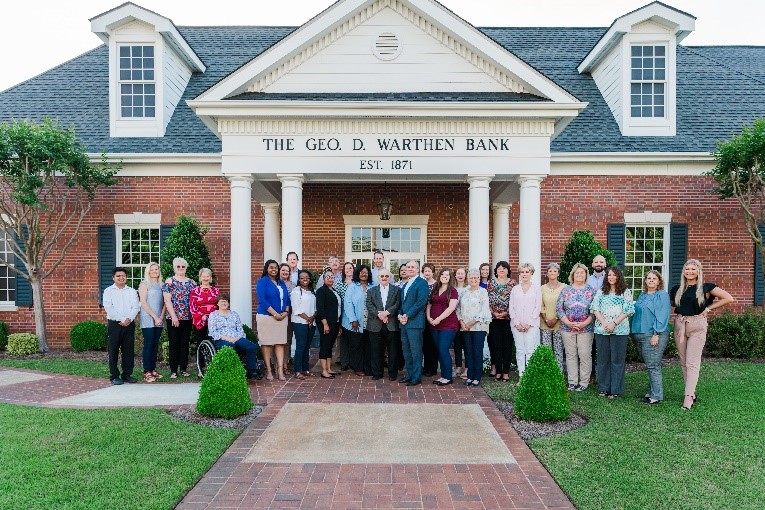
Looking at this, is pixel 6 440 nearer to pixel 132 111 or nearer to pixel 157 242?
pixel 157 242

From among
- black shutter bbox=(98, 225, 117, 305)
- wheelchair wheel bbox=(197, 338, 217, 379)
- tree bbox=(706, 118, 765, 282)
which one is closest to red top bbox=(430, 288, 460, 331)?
wheelchair wheel bbox=(197, 338, 217, 379)

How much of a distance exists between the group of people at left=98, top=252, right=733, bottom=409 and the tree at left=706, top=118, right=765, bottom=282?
16.6ft

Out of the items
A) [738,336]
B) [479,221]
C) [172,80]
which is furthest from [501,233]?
[172,80]

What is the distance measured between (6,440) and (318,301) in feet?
14.7

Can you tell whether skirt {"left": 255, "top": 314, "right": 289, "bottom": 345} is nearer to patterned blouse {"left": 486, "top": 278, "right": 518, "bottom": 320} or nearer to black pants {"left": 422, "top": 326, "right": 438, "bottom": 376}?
black pants {"left": 422, "top": 326, "right": 438, "bottom": 376}

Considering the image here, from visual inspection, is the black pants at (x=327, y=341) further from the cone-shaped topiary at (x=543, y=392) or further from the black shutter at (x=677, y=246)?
the black shutter at (x=677, y=246)

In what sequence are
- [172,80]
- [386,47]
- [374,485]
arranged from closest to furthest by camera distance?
1. [374,485]
2. [386,47]
3. [172,80]

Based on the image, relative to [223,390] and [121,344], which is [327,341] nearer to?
[223,390]

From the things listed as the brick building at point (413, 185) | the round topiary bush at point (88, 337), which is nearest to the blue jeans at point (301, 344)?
the brick building at point (413, 185)

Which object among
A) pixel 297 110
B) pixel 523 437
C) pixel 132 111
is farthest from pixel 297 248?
pixel 132 111

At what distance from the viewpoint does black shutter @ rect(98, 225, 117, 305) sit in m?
13.7

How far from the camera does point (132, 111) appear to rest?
46.5 ft

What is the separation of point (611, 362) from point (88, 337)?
11.0m

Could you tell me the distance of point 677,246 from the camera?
45.3ft
